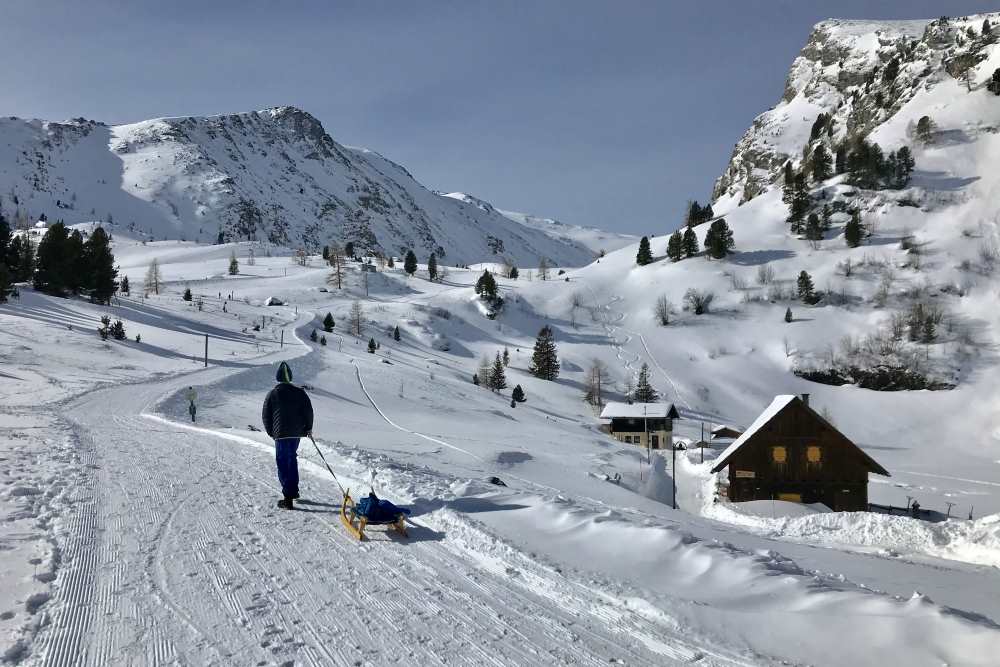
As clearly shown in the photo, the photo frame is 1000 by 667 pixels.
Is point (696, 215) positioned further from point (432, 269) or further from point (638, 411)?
point (638, 411)

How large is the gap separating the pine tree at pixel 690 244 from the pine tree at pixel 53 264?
116 metres

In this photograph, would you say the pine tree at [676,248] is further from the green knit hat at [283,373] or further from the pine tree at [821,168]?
the green knit hat at [283,373]

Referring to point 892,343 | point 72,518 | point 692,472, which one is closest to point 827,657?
point 72,518

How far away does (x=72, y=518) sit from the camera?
7570 mm

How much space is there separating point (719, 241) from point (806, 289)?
75.5ft

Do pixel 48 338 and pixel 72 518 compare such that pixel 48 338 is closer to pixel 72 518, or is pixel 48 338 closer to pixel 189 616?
pixel 72 518

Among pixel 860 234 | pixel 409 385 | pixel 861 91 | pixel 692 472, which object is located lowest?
pixel 692 472

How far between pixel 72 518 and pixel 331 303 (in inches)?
4641

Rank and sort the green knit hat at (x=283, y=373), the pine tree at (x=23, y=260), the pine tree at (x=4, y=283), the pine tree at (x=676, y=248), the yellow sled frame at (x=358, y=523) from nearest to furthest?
the yellow sled frame at (x=358, y=523) < the green knit hat at (x=283, y=373) < the pine tree at (x=4, y=283) < the pine tree at (x=23, y=260) < the pine tree at (x=676, y=248)

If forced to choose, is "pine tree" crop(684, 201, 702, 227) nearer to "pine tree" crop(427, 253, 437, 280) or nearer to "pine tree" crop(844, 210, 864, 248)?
"pine tree" crop(844, 210, 864, 248)

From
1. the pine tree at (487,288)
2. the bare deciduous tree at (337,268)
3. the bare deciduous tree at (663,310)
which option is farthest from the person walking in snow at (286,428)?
the bare deciduous tree at (337,268)

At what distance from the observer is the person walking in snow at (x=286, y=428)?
888 centimetres

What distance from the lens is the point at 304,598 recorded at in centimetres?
545

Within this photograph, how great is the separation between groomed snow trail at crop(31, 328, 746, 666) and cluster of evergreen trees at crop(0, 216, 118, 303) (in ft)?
270
